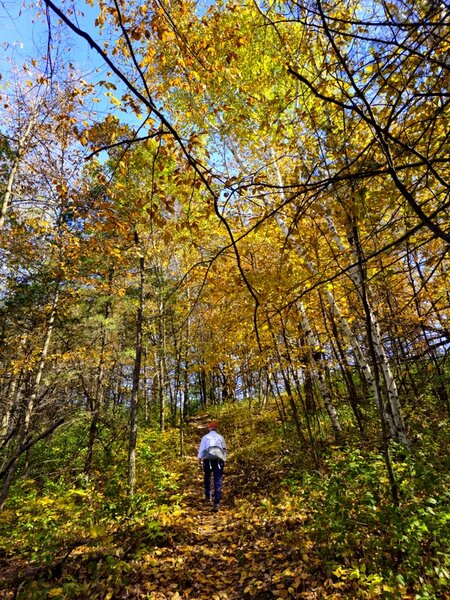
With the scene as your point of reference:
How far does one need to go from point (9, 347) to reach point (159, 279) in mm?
6272

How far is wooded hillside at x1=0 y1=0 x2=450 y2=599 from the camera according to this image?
2.58 m

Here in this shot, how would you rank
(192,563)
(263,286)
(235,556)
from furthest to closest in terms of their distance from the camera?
(263,286) < (235,556) < (192,563)

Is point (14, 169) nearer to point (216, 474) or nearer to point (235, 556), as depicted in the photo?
point (216, 474)

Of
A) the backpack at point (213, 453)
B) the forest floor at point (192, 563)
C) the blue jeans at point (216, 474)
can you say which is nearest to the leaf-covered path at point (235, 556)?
the forest floor at point (192, 563)

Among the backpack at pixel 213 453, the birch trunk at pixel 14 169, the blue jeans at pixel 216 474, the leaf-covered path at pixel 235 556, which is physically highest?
the birch trunk at pixel 14 169

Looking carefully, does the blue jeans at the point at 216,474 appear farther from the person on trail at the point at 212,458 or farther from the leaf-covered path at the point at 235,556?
the leaf-covered path at the point at 235,556

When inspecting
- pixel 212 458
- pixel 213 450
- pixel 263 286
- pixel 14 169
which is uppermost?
pixel 14 169

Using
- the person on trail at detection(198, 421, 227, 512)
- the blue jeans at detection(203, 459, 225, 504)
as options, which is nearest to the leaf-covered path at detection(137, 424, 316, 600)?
the blue jeans at detection(203, 459, 225, 504)

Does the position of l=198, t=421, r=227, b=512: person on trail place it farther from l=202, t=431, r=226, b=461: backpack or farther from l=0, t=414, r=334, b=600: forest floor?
l=0, t=414, r=334, b=600: forest floor

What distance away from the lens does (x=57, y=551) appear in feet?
15.4

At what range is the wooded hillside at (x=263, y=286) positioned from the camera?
258cm

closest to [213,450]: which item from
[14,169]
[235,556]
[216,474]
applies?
[216,474]

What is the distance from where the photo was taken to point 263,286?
5.99 m

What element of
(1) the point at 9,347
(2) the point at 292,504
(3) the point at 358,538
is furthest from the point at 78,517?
(1) the point at 9,347
